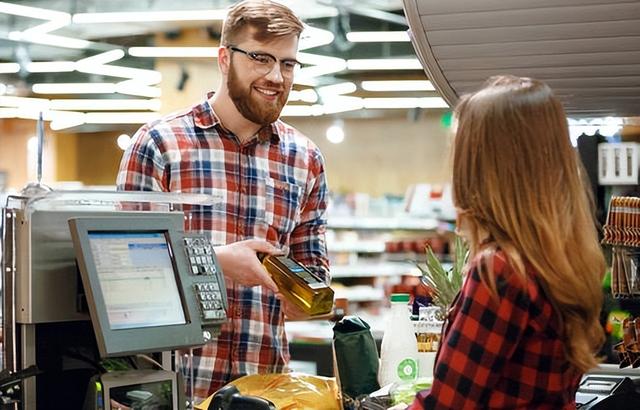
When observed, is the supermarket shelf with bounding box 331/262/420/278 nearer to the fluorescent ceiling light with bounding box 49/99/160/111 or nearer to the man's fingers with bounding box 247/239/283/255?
the fluorescent ceiling light with bounding box 49/99/160/111

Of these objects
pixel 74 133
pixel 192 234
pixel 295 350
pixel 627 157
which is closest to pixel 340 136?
pixel 74 133

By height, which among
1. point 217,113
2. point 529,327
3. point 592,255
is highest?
point 217,113

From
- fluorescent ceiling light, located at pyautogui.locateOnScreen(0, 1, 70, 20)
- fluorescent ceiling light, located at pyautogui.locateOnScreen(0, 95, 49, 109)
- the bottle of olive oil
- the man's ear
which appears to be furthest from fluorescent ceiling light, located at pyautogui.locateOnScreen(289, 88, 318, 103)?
the bottle of olive oil

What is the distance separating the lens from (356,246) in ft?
41.9

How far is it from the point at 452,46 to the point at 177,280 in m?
1.05

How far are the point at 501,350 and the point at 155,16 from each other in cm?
712

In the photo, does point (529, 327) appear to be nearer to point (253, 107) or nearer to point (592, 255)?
point (592, 255)

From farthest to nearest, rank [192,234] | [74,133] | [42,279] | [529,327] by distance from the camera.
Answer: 1. [74,133]
2. [192,234]
3. [42,279]
4. [529,327]

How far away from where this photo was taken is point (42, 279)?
1.81 m

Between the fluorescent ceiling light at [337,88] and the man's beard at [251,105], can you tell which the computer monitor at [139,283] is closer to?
the man's beard at [251,105]

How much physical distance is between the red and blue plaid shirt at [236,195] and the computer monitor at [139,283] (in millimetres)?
872

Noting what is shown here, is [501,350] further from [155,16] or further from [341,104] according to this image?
[341,104]

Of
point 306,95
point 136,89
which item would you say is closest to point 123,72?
point 136,89

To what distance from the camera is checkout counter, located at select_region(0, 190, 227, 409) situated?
1.78 metres
